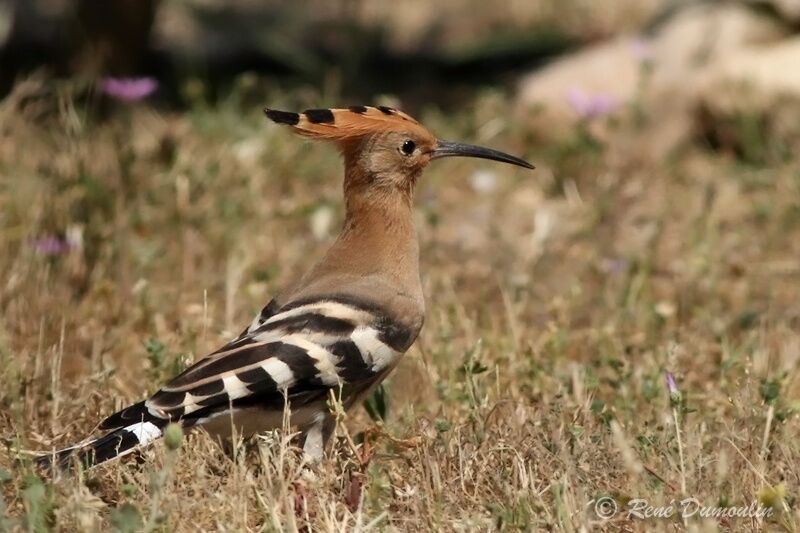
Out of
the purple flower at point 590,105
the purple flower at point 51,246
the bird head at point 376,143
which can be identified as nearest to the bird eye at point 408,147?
the bird head at point 376,143

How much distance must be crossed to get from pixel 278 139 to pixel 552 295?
128cm

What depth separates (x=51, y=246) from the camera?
3998mm

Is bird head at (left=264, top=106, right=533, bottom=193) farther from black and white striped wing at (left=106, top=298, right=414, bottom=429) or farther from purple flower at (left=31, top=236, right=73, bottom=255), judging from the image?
purple flower at (left=31, top=236, right=73, bottom=255)

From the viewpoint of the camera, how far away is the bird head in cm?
333

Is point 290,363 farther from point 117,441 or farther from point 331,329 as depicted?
point 117,441

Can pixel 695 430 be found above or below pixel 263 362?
below

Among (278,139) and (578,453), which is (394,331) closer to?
(578,453)

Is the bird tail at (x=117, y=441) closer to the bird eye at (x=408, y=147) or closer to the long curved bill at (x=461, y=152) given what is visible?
the bird eye at (x=408, y=147)

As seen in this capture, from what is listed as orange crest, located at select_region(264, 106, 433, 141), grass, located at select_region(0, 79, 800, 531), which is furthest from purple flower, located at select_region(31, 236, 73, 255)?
orange crest, located at select_region(264, 106, 433, 141)

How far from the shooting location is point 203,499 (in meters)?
2.62

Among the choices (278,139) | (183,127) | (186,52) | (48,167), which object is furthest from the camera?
(186,52)

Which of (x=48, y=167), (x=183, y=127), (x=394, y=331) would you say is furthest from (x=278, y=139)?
(x=394, y=331)

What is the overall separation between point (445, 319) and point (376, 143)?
2.31 feet

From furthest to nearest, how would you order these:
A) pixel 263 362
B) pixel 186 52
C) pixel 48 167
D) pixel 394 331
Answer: pixel 186 52 < pixel 48 167 < pixel 394 331 < pixel 263 362
